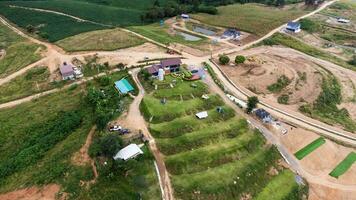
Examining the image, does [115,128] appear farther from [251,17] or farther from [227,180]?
[251,17]

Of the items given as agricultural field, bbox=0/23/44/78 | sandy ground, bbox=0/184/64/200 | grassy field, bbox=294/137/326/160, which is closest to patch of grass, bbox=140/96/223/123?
grassy field, bbox=294/137/326/160

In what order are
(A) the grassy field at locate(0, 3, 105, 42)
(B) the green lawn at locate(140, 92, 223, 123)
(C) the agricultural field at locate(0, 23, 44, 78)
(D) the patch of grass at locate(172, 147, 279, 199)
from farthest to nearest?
(A) the grassy field at locate(0, 3, 105, 42) < (C) the agricultural field at locate(0, 23, 44, 78) < (B) the green lawn at locate(140, 92, 223, 123) < (D) the patch of grass at locate(172, 147, 279, 199)

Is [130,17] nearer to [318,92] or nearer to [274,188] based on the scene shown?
[318,92]

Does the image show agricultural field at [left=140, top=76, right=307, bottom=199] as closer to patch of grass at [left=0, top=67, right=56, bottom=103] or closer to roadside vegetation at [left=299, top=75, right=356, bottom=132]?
roadside vegetation at [left=299, top=75, right=356, bottom=132]

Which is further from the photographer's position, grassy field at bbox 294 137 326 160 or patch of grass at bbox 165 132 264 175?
grassy field at bbox 294 137 326 160

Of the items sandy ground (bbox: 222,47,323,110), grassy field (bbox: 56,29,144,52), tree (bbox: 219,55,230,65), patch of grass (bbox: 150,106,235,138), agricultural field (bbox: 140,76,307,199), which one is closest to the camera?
Answer: agricultural field (bbox: 140,76,307,199)

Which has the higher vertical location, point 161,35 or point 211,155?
point 161,35

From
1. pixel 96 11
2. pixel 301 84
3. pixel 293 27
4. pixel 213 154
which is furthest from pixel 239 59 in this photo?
pixel 96 11

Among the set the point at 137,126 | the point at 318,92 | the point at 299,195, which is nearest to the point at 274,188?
the point at 299,195
